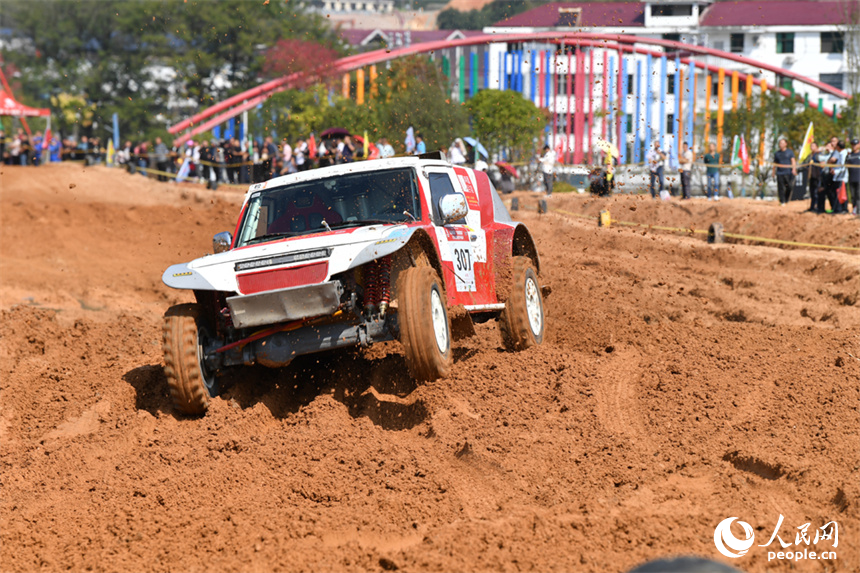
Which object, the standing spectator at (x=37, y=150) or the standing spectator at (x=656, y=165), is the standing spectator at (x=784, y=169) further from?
the standing spectator at (x=37, y=150)

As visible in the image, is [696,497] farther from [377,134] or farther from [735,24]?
[735,24]

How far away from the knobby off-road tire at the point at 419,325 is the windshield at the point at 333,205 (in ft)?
3.72

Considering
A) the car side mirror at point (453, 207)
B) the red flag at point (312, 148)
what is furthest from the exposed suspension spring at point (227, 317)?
the red flag at point (312, 148)

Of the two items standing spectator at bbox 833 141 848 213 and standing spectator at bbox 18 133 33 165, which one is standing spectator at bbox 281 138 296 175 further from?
standing spectator at bbox 18 133 33 165

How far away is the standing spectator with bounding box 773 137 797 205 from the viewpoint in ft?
73.8

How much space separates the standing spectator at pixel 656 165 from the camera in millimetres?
23047

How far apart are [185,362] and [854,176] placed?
52.6 feet

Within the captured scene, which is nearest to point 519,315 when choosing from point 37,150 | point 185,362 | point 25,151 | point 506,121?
point 185,362

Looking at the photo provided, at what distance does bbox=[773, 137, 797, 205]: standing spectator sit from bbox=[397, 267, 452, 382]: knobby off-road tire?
57.2ft

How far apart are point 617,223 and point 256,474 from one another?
53.6 ft

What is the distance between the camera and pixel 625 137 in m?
47.4

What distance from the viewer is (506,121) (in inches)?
1585

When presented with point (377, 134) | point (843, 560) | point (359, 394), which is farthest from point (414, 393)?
point (377, 134)

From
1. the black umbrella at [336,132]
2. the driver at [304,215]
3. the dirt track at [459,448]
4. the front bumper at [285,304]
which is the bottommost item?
the dirt track at [459,448]
